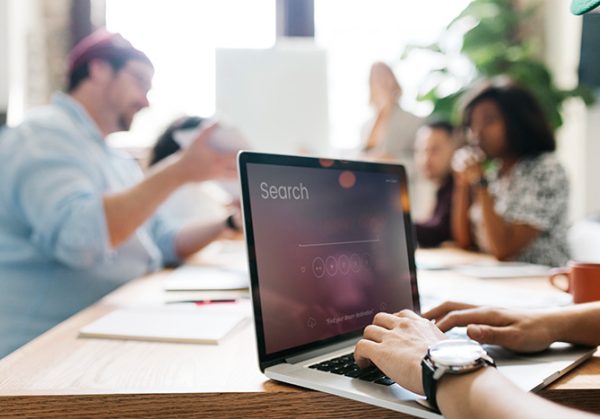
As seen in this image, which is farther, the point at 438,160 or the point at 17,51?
the point at 17,51

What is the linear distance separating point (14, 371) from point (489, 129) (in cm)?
195

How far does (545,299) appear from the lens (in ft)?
3.52

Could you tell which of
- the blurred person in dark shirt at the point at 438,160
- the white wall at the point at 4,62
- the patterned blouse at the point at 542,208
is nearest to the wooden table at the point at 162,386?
the patterned blouse at the point at 542,208

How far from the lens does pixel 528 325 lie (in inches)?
27.9

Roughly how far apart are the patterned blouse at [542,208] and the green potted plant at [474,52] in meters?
0.95

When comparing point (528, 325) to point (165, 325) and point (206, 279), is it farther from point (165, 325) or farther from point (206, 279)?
point (206, 279)

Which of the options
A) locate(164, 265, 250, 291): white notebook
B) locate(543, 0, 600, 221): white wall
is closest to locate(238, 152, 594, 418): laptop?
locate(164, 265, 250, 291): white notebook

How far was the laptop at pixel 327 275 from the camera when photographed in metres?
0.62

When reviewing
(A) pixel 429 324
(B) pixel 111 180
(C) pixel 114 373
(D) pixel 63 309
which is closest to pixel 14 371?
(C) pixel 114 373

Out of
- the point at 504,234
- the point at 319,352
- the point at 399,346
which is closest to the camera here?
the point at 399,346

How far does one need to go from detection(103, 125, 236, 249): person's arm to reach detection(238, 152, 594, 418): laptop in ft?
1.90

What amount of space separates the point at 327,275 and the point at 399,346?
0.16 meters

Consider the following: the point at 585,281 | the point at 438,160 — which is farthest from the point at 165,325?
the point at 438,160

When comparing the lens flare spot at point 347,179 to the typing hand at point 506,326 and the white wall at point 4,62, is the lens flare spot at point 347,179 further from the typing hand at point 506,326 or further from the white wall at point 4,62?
the white wall at point 4,62
